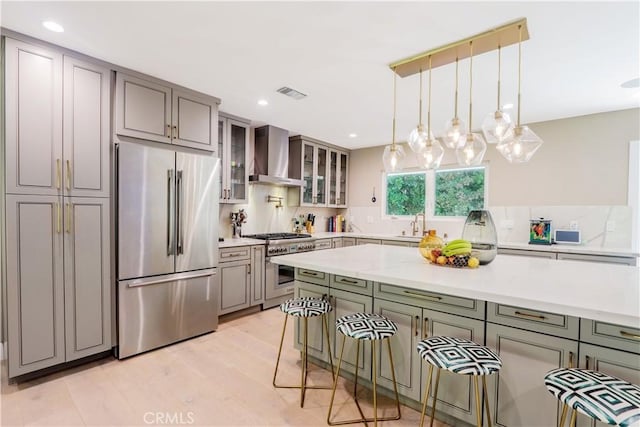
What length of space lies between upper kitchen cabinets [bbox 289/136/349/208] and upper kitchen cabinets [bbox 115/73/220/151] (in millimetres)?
Answer: 1694

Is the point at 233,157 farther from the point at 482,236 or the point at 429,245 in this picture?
the point at 482,236

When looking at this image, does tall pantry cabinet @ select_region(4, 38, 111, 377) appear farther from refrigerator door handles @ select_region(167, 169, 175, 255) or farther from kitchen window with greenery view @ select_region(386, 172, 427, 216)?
kitchen window with greenery view @ select_region(386, 172, 427, 216)

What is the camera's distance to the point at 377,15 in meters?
1.81

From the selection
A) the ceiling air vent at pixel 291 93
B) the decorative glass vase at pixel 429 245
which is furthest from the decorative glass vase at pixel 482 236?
the ceiling air vent at pixel 291 93

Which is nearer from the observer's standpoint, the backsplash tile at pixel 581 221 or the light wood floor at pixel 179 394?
the light wood floor at pixel 179 394

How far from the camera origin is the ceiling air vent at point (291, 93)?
2.94 metres

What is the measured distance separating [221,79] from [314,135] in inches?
83.9

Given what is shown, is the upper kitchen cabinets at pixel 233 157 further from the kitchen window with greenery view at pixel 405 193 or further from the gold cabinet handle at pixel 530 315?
the gold cabinet handle at pixel 530 315

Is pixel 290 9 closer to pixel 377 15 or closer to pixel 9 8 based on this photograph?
pixel 377 15

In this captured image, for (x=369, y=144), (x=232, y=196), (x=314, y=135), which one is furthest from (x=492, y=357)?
(x=369, y=144)

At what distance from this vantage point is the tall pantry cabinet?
6.83 feet

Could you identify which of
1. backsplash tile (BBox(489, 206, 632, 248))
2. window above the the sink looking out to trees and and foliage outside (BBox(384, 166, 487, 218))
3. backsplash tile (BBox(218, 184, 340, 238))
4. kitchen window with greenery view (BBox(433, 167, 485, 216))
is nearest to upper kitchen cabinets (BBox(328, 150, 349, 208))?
backsplash tile (BBox(218, 184, 340, 238))

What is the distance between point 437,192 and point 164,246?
12.6 ft

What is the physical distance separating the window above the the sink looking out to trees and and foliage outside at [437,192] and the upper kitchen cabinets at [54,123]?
4078 mm
